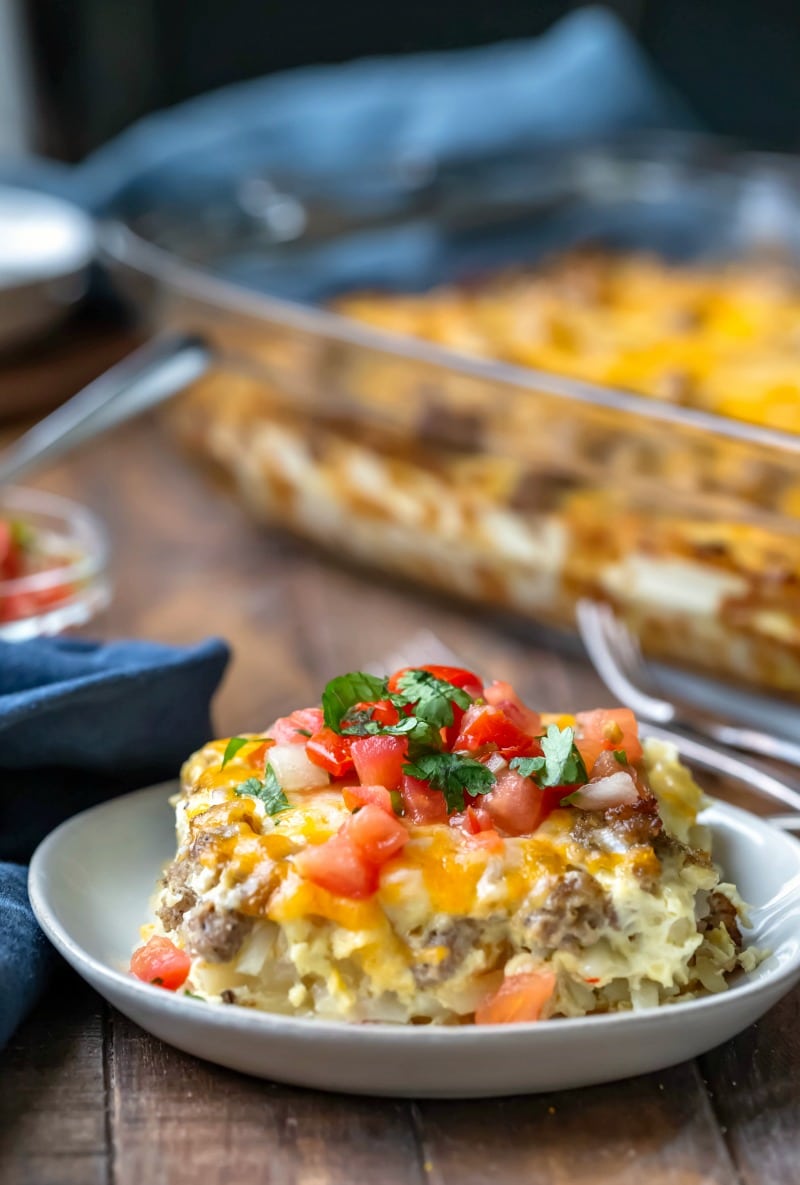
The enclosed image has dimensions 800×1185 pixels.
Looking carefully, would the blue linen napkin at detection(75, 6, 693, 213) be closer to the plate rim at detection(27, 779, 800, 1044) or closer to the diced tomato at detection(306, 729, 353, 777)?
the diced tomato at detection(306, 729, 353, 777)

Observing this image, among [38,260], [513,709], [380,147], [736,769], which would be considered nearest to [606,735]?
[513,709]

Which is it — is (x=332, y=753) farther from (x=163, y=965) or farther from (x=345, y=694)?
(x=163, y=965)

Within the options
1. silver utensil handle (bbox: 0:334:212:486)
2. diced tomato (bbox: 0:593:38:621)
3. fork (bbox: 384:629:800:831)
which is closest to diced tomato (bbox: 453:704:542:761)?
fork (bbox: 384:629:800:831)

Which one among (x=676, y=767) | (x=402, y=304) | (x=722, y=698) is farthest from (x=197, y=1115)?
(x=402, y=304)

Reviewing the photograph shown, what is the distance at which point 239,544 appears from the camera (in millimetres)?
2918

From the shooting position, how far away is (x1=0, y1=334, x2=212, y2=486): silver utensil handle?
2627mm

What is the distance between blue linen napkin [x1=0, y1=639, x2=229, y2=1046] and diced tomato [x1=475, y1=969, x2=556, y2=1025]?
57 centimetres

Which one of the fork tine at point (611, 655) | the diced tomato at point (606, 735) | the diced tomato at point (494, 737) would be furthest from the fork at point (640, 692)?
the diced tomato at point (494, 737)

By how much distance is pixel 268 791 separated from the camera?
1.49 metres

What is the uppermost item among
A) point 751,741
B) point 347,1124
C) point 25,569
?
point 347,1124

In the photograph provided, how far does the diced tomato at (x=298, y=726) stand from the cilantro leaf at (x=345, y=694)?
0.10 ft

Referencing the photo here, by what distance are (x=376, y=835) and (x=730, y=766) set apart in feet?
2.66

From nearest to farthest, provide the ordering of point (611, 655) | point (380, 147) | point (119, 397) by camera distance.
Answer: point (611, 655)
point (119, 397)
point (380, 147)

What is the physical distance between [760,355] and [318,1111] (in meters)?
1.78
